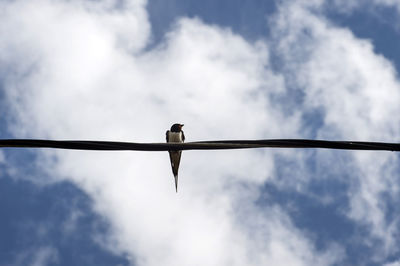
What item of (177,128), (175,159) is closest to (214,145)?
(175,159)

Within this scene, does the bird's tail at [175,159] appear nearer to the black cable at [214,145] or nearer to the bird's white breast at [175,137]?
the bird's white breast at [175,137]

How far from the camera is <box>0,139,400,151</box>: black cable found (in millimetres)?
3996

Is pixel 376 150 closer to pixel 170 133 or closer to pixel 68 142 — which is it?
pixel 68 142

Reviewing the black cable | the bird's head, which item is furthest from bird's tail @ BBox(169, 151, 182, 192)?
the black cable

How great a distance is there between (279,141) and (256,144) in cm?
20

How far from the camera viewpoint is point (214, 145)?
4.15 m

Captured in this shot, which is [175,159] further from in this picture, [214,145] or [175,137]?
[214,145]

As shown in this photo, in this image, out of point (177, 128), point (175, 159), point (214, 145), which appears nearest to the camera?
point (214, 145)

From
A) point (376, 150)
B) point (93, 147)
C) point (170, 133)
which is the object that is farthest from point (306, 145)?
point (170, 133)

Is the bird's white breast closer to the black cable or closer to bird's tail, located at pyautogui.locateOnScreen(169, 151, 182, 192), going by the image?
bird's tail, located at pyautogui.locateOnScreen(169, 151, 182, 192)

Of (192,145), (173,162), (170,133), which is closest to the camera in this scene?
(192,145)

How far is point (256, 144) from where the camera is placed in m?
4.09

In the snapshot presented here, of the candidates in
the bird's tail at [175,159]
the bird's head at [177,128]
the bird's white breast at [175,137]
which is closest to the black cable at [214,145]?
the bird's tail at [175,159]

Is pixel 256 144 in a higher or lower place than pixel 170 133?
lower
